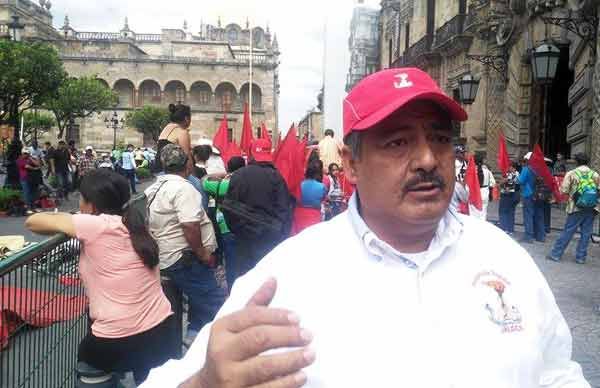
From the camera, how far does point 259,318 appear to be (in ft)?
3.67

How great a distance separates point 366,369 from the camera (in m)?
1.53

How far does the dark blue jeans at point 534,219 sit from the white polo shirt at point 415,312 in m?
10.5

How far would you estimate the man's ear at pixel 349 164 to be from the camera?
1.95 m

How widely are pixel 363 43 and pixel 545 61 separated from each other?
4242 cm

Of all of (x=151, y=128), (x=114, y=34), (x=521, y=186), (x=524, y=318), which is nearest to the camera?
(x=524, y=318)

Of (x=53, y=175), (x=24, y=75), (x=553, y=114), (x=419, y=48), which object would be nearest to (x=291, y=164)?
(x=553, y=114)

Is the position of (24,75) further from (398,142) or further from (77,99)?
(398,142)

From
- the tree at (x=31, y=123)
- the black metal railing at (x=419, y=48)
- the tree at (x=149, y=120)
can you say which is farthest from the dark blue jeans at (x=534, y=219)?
the tree at (x=149, y=120)

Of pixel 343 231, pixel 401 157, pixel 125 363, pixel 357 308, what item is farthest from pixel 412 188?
pixel 125 363

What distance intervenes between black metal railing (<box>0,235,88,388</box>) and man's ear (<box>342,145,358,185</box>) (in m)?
1.80

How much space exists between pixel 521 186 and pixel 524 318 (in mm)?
11076

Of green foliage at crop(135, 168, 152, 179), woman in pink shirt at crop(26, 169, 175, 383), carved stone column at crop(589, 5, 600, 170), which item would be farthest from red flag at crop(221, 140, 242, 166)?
green foliage at crop(135, 168, 152, 179)

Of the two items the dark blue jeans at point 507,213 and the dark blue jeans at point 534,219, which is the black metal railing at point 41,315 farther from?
the dark blue jeans at point 507,213

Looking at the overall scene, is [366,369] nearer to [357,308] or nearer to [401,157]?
[357,308]
